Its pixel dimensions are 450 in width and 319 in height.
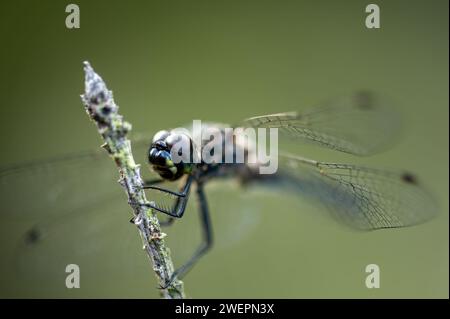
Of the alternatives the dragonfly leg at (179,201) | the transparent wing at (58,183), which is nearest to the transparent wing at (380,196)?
the dragonfly leg at (179,201)

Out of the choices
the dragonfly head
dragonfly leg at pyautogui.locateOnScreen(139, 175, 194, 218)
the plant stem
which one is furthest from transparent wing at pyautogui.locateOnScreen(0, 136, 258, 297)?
the plant stem

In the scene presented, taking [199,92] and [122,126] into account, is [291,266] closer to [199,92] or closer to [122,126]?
[199,92]

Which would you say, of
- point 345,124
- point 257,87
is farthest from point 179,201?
point 257,87

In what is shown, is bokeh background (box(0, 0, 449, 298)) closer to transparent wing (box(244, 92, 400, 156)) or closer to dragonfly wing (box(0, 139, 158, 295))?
dragonfly wing (box(0, 139, 158, 295))

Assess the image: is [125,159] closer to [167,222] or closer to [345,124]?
[167,222]

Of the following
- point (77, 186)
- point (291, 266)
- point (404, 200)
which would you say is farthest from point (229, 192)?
point (291, 266)

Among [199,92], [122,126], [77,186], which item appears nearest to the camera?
[122,126]
